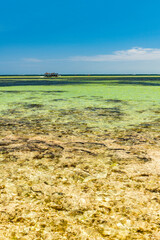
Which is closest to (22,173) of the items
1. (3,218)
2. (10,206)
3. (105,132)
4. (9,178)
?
(9,178)

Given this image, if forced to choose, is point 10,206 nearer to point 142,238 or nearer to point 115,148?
point 142,238

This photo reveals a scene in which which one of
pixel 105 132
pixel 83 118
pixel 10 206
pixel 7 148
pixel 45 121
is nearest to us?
pixel 10 206

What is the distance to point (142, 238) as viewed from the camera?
59.7 inches

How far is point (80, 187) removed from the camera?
220 centimetres

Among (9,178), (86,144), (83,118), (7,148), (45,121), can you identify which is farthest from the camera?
(83,118)

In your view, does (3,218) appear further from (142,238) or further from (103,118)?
(103,118)

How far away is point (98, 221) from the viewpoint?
1690mm

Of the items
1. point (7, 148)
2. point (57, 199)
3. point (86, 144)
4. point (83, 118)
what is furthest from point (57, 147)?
point (83, 118)

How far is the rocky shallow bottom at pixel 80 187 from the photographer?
1612 mm

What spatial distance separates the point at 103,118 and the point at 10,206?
13.6 feet

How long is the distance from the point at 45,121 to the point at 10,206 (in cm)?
364

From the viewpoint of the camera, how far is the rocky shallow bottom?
5.29ft

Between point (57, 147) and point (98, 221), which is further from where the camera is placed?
point (57, 147)

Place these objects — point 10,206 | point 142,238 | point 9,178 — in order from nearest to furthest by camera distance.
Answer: point 142,238, point 10,206, point 9,178
